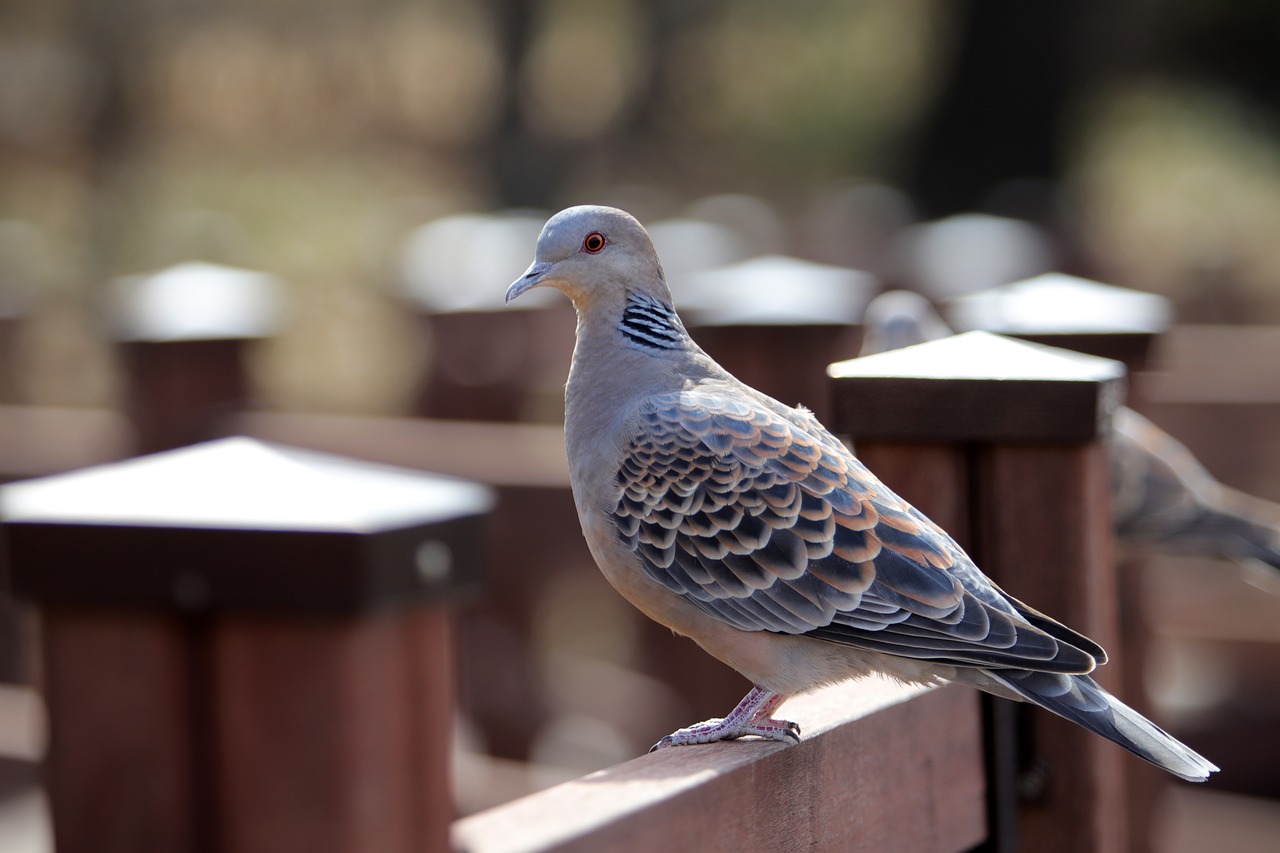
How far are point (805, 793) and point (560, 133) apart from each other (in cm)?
1521

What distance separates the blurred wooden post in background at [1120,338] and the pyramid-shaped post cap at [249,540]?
234cm

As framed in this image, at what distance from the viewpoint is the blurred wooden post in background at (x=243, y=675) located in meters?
1.03

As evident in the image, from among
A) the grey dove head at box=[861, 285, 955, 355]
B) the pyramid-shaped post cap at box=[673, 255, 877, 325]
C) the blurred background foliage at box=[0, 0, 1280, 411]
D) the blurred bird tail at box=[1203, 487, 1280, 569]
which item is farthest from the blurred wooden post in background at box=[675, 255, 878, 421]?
the blurred background foliage at box=[0, 0, 1280, 411]

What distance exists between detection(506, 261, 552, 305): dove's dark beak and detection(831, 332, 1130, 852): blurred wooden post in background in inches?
18.7

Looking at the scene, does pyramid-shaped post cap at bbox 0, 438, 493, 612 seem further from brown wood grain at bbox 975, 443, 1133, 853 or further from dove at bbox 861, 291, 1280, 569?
dove at bbox 861, 291, 1280, 569

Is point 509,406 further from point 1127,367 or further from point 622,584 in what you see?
point 622,584

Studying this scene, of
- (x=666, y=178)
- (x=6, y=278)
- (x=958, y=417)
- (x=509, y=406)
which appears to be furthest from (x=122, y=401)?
(x=666, y=178)

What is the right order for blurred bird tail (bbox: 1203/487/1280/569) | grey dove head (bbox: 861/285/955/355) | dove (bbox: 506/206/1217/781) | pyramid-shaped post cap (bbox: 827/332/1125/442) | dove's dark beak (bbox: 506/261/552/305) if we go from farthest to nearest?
1. blurred bird tail (bbox: 1203/487/1280/569)
2. grey dove head (bbox: 861/285/955/355)
3. dove's dark beak (bbox: 506/261/552/305)
4. pyramid-shaped post cap (bbox: 827/332/1125/442)
5. dove (bbox: 506/206/1217/781)

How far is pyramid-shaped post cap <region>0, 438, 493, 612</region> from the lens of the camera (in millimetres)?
1040

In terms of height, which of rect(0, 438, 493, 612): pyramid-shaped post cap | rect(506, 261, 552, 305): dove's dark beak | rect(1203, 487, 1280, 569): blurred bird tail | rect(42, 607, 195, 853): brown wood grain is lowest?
rect(1203, 487, 1280, 569): blurred bird tail

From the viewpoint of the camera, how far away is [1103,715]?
5.83 feet

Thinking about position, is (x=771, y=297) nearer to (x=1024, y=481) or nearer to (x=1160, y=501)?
(x=1160, y=501)

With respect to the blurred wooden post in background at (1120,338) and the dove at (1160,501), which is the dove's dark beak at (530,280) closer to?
the blurred wooden post in background at (1120,338)

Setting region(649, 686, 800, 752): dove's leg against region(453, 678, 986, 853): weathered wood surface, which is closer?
region(453, 678, 986, 853): weathered wood surface
